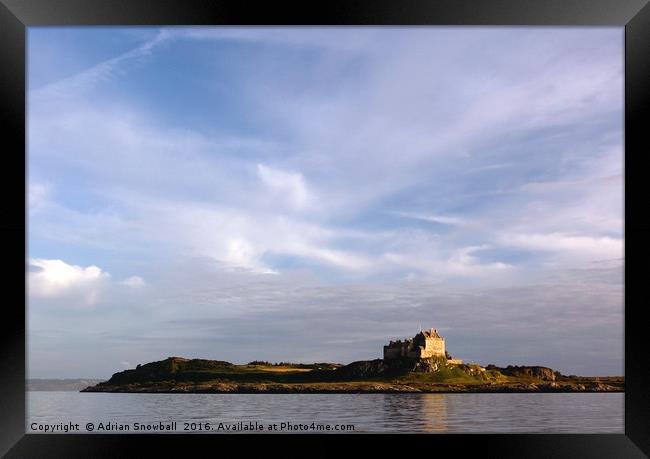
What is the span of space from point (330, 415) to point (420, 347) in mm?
9830

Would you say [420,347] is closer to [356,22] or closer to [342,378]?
[342,378]

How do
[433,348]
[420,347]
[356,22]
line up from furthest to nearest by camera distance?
[433,348] → [420,347] → [356,22]

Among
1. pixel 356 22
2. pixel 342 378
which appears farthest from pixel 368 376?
pixel 356 22

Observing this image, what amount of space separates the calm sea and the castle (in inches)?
78.7

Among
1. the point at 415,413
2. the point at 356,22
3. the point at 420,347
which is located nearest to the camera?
the point at 356,22

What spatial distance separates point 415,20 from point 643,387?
9.02 ft

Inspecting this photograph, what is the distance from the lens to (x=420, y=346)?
103 ft

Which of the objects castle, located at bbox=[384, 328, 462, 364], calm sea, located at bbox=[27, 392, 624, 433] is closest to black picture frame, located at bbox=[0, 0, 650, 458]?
calm sea, located at bbox=[27, 392, 624, 433]

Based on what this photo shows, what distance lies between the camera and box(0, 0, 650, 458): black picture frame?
4188mm

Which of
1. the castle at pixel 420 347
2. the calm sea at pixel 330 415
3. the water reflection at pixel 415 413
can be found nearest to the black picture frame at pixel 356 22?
the water reflection at pixel 415 413

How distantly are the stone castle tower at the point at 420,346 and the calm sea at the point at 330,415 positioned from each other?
2009 mm

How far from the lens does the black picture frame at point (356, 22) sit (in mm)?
4188

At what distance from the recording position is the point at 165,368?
38.5 m

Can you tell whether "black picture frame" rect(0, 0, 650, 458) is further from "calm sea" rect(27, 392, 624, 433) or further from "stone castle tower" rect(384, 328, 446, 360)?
"stone castle tower" rect(384, 328, 446, 360)
